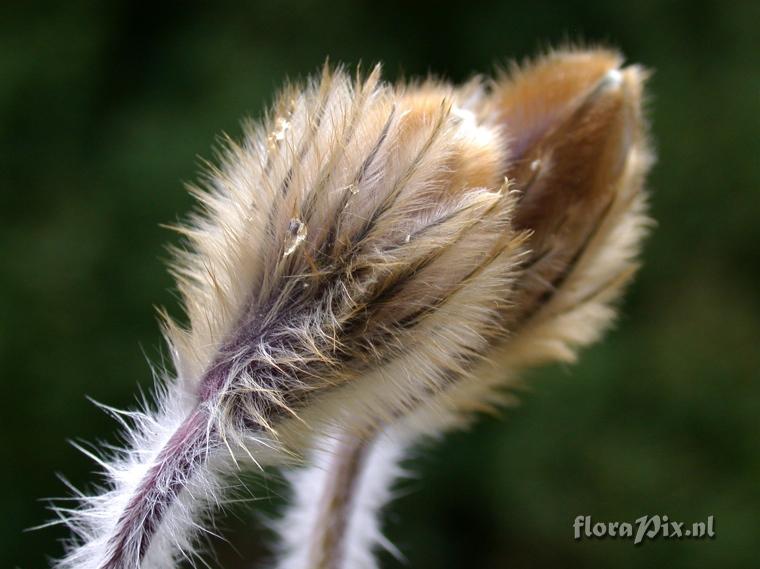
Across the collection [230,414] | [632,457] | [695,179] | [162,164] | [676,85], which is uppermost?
[676,85]

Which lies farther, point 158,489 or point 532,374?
point 532,374

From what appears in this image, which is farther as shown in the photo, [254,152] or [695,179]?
[695,179]

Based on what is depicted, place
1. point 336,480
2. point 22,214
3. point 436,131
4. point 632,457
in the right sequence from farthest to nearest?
point 22,214, point 632,457, point 336,480, point 436,131

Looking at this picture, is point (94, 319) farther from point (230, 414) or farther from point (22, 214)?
point (230, 414)

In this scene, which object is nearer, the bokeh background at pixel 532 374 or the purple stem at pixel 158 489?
the purple stem at pixel 158 489

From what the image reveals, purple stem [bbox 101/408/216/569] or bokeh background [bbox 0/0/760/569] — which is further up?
bokeh background [bbox 0/0/760/569]

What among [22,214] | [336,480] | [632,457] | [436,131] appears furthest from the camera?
[22,214]

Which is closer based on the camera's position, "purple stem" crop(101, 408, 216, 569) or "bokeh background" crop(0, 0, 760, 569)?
"purple stem" crop(101, 408, 216, 569)

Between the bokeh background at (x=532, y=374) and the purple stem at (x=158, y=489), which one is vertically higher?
the bokeh background at (x=532, y=374)

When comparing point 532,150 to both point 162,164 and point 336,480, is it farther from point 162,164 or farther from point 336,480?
point 162,164

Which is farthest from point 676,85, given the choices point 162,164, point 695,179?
point 162,164

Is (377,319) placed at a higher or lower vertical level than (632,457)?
lower
